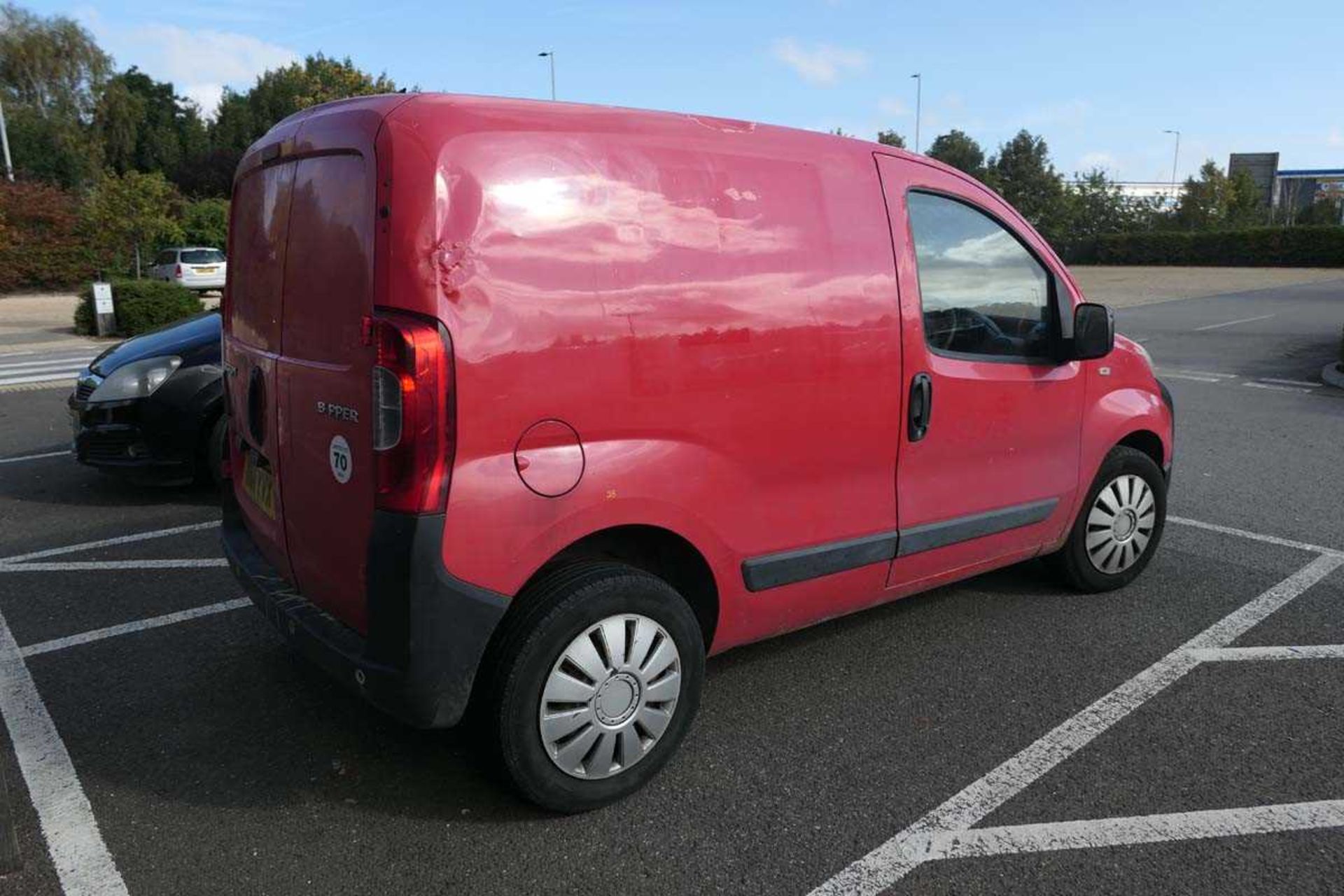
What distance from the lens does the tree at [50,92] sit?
45281 mm

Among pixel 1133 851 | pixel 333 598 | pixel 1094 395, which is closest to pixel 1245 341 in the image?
pixel 1094 395

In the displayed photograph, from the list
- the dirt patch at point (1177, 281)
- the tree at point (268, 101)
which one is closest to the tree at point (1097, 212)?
the dirt patch at point (1177, 281)

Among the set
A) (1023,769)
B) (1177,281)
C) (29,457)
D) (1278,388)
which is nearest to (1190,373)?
(1278,388)

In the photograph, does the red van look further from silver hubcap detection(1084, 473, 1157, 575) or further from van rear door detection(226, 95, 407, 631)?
silver hubcap detection(1084, 473, 1157, 575)

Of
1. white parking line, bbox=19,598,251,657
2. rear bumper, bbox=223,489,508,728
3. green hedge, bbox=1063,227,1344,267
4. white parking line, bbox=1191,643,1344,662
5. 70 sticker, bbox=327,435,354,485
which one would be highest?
green hedge, bbox=1063,227,1344,267

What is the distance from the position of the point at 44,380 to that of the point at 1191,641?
43.0ft

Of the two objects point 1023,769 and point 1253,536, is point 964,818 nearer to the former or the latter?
point 1023,769

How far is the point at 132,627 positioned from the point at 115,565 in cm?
104

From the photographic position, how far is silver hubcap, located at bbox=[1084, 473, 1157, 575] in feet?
14.7

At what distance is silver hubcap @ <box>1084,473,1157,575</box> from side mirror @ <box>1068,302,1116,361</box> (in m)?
0.77

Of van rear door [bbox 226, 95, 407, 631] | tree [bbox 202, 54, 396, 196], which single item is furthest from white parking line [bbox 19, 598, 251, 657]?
tree [bbox 202, 54, 396, 196]

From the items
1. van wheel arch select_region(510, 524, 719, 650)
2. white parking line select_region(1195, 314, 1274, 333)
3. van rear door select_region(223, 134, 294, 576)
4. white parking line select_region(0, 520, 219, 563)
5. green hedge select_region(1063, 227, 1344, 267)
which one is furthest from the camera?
green hedge select_region(1063, 227, 1344, 267)

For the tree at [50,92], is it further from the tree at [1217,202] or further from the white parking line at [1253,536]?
the tree at [1217,202]

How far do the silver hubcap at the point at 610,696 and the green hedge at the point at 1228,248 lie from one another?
50.7 meters
